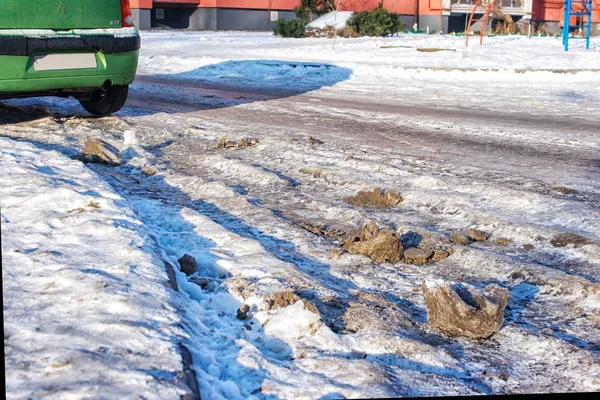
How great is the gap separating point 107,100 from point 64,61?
3.49 ft

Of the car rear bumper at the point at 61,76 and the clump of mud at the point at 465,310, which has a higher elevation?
the car rear bumper at the point at 61,76

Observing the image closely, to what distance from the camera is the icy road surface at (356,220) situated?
2521 millimetres

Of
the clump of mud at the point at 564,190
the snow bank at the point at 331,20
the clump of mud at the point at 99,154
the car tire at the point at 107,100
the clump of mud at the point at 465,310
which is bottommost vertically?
the clump of mud at the point at 465,310

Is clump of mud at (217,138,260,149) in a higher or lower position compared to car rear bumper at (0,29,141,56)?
lower

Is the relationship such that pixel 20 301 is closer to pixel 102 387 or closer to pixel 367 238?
pixel 102 387

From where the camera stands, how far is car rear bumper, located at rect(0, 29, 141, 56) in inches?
244

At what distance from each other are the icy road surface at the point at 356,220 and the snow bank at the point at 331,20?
21.8 metres

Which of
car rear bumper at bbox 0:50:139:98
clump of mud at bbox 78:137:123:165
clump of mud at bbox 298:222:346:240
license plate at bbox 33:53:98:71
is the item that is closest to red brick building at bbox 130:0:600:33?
car rear bumper at bbox 0:50:139:98

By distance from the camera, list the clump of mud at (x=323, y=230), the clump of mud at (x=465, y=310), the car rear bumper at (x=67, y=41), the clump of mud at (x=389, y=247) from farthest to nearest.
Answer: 1. the car rear bumper at (x=67, y=41)
2. the clump of mud at (x=323, y=230)
3. the clump of mud at (x=389, y=247)
4. the clump of mud at (x=465, y=310)

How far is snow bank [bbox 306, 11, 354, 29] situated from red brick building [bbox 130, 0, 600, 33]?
2602 millimetres

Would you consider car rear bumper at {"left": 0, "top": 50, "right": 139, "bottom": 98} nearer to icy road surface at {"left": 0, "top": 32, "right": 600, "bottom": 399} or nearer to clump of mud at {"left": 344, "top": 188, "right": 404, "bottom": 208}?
icy road surface at {"left": 0, "top": 32, "right": 600, "bottom": 399}

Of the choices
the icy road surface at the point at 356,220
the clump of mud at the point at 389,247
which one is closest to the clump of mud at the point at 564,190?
the icy road surface at the point at 356,220

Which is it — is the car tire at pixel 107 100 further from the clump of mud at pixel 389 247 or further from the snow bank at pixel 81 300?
the clump of mud at pixel 389 247

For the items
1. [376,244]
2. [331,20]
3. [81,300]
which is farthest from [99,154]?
[331,20]
